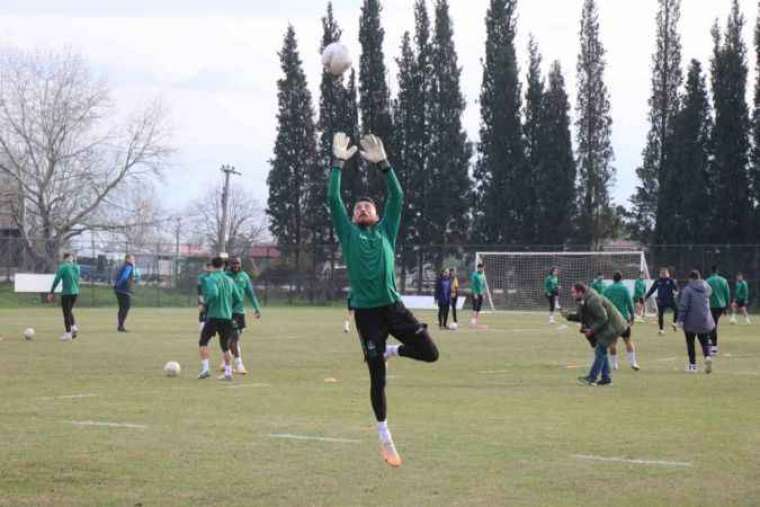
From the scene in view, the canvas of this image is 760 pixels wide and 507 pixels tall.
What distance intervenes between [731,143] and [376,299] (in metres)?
62.0

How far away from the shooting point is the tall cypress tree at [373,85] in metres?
77.3

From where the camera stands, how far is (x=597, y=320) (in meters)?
19.9

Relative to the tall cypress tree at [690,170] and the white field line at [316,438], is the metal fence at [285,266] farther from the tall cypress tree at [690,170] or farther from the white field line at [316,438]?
the white field line at [316,438]

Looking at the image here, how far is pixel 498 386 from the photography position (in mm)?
18953

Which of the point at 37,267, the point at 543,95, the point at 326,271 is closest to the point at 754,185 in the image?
the point at 543,95

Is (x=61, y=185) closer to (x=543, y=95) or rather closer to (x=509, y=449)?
(x=543, y=95)

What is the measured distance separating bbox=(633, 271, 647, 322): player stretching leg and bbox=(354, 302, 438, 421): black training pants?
35297 mm

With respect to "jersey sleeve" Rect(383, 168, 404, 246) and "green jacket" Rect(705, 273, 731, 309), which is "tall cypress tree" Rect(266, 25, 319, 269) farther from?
"jersey sleeve" Rect(383, 168, 404, 246)

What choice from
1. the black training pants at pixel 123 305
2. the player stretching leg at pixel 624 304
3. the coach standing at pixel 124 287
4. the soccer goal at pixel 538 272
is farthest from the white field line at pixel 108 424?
the soccer goal at pixel 538 272

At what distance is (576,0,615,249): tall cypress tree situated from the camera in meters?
73.6

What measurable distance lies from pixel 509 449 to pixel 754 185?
196ft

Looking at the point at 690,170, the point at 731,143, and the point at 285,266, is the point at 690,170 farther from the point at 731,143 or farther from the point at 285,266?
the point at 285,266

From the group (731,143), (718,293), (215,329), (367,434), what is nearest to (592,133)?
(731,143)

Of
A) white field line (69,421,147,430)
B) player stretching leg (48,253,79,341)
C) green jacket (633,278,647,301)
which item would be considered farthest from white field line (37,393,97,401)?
green jacket (633,278,647,301)
